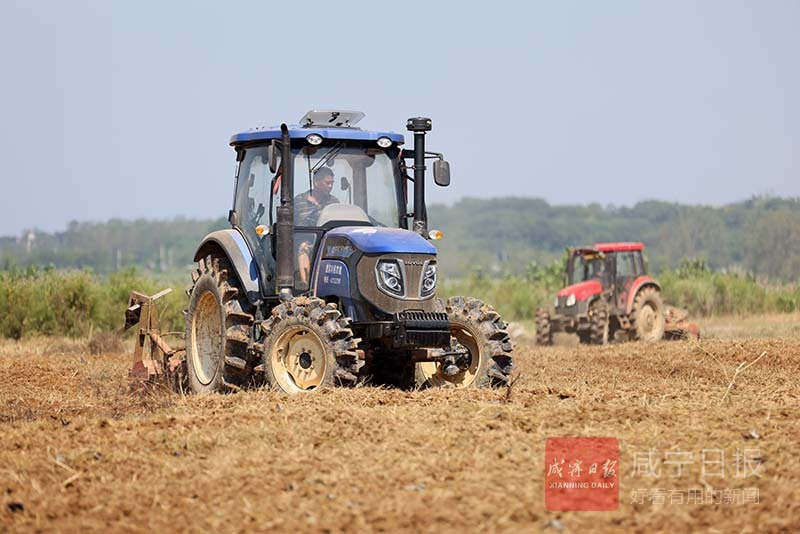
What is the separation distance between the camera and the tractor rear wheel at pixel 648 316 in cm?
2359

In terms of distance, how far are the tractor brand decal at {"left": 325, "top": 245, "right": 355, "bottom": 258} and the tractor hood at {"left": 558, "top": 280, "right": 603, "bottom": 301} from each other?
1337cm

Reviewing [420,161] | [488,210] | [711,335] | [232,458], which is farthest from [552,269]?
[488,210]

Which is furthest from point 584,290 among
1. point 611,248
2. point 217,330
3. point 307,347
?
point 307,347

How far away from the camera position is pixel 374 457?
7.83 meters

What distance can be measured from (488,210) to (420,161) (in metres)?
127

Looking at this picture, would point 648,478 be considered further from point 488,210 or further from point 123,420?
point 488,210

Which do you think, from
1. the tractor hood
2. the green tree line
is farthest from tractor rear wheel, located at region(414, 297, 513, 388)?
the green tree line

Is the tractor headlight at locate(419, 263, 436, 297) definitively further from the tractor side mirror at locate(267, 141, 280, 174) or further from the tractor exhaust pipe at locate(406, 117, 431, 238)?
the tractor side mirror at locate(267, 141, 280, 174)

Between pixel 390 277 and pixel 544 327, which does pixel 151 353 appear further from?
pixel 544 327

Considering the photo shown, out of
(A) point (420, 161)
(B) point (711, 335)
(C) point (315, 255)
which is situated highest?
(A) point (420, 161)

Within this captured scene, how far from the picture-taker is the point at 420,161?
12039 millimetres

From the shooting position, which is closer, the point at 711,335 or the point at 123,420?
the point at 123,420

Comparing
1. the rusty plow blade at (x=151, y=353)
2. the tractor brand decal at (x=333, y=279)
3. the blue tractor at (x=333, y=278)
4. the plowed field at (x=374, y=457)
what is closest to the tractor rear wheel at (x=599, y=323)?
the plowed field at (x=374, y=457)

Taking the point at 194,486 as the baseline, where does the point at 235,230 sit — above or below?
above
